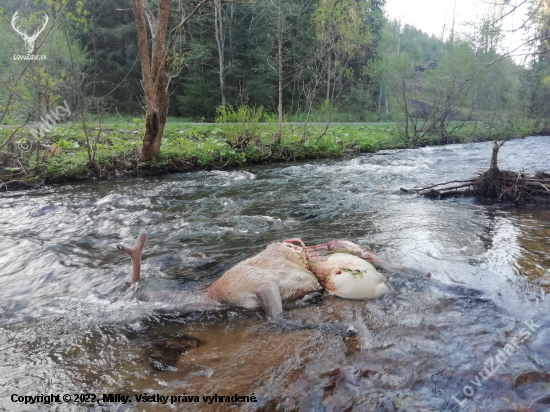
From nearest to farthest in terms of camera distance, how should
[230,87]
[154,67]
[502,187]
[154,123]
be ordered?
1. [502,187]
2. [154,67]
3. [154,123]
4. [230,87]

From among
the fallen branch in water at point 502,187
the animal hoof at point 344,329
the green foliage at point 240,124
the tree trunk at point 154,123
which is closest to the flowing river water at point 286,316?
the animal hoof at point 344,329

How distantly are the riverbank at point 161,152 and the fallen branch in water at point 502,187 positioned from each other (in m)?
6.52

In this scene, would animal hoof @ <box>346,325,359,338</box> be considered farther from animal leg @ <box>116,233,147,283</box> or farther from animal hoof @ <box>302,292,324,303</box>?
animal leg @ <box>116,233,147,283</box>

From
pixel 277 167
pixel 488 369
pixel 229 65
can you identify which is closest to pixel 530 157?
pixel 277 167

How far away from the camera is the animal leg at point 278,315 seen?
2.83 m

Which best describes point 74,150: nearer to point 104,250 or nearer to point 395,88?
point 104,250

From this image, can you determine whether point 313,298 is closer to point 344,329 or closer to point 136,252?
point 344,329

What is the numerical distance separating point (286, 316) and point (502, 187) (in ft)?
19.4

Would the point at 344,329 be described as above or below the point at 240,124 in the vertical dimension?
below

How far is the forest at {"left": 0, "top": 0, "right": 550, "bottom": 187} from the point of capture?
31.0ft

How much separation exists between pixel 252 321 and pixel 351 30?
2225cm

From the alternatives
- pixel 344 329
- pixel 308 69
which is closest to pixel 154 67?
pixel 344 329

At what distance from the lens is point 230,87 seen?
2531 centimetres

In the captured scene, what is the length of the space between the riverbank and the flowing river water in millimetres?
3009
